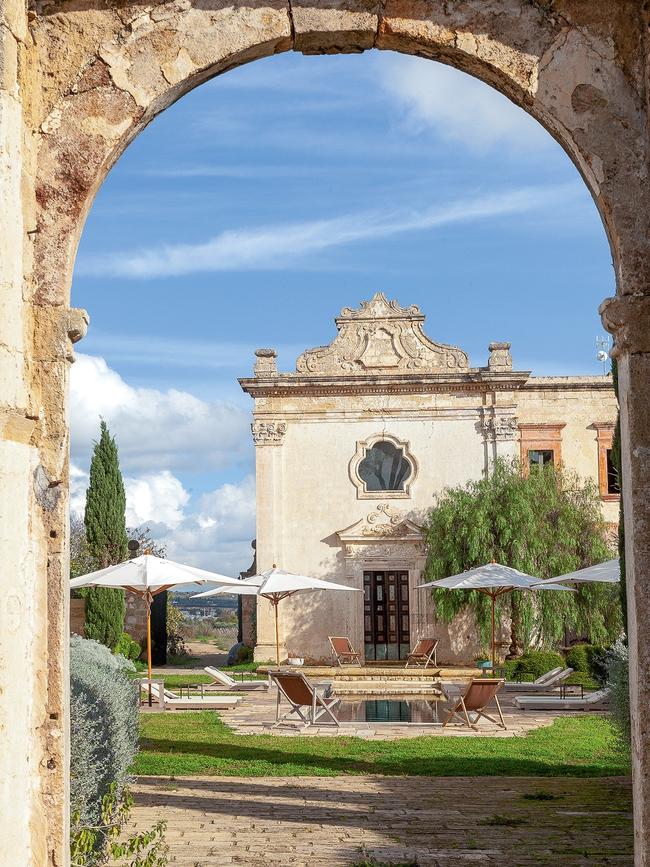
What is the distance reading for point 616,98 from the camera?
5.04m

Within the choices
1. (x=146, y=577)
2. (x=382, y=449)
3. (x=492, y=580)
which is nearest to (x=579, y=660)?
(x=492, y=580)

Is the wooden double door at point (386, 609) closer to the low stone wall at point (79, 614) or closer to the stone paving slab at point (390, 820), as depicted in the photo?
the low stone wall at point (79, 614)

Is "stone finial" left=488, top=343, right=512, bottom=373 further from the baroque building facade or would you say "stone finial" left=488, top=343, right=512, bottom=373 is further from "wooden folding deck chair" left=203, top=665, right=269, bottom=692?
"wooden folding deck chair" left=203, top=665, right=269, bottom=692

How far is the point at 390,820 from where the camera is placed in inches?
294

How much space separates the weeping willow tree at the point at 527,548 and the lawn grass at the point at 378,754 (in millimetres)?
10649

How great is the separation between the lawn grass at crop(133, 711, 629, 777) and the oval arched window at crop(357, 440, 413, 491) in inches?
510

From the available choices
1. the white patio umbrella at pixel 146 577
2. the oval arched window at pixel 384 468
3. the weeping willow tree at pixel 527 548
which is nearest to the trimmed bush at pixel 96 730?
the white patio umbrella at pixel 146 577

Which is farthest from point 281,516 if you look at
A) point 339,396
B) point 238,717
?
point 238,717

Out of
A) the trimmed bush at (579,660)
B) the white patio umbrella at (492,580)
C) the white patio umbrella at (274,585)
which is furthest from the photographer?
the trimmed bush at (579,660)

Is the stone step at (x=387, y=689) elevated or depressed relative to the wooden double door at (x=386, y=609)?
depressed

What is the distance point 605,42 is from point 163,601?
22.8 metres

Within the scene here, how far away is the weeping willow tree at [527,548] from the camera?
77.0 feet

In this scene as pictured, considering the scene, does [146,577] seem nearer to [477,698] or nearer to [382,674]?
[477,698]

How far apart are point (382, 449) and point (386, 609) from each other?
3834 millimetres
